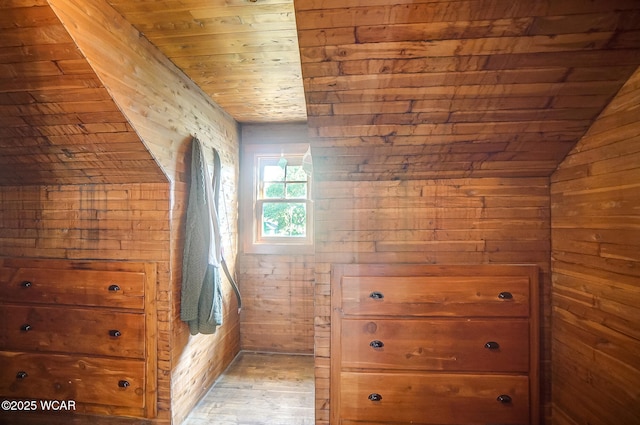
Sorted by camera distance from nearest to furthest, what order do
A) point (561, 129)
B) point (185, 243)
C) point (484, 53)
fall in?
point (484, 53) < point (561, 129) < point (185, 243)

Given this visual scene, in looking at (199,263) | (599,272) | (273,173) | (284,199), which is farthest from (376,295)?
(273,173)

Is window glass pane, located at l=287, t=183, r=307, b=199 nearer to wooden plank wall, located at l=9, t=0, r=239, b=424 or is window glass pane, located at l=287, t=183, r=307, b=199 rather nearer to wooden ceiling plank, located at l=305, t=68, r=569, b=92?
wooden plank wall, located at l=9, t=0, r=239, b=424

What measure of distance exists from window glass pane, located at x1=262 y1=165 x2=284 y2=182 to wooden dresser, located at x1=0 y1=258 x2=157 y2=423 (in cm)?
159

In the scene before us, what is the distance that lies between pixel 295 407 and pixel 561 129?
2.49 m

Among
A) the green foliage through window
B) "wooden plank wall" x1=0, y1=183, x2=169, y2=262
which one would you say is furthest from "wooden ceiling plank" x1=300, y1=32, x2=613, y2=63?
the green foliage through window

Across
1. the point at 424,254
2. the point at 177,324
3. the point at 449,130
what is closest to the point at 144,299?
the point at 177,324

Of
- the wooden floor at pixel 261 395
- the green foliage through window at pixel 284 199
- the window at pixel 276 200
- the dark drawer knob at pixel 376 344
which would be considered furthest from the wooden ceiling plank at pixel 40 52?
the wooden floor at pixel 261 395

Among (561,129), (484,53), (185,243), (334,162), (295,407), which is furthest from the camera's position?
(295,407)

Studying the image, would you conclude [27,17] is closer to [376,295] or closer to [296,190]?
[376,295]

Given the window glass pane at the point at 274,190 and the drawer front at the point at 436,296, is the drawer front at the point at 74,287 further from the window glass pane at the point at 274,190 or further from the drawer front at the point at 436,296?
the window glass pane at the point at 274,190

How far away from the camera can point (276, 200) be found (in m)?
3.12

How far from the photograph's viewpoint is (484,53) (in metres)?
1.18

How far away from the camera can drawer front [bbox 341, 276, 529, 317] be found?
1712 millimetres

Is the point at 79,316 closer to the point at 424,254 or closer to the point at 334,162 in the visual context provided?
the point at 334,162
